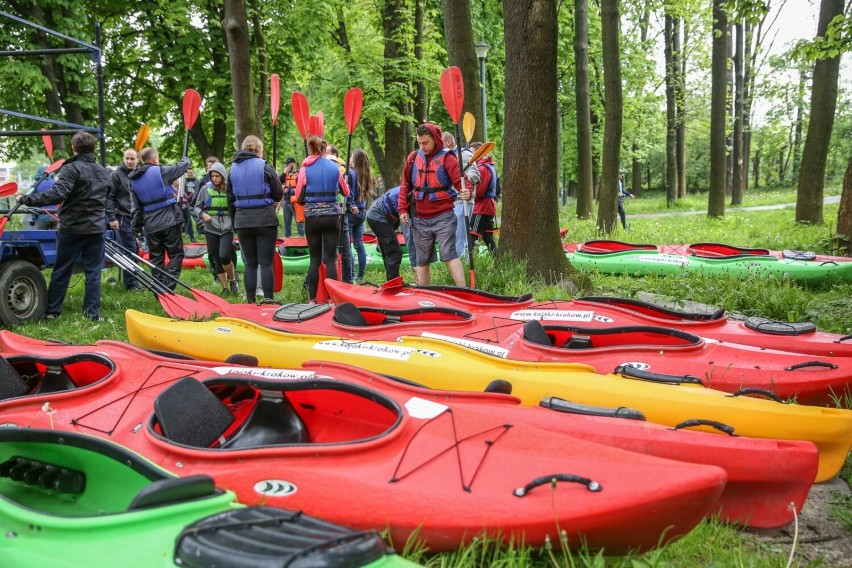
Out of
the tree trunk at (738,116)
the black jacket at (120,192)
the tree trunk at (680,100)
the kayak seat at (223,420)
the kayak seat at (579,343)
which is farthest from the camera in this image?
the tree trunk at (738,116)

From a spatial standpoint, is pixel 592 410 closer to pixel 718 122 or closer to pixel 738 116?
pixel 718 122

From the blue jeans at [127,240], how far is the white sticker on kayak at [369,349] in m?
5.35

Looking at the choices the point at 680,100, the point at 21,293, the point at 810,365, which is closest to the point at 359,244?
the point at 21,293


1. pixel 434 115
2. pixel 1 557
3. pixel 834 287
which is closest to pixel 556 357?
pixel 1 557

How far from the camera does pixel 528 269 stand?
6.90m

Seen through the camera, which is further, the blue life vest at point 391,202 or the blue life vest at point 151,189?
the blue life vest at point 151,189

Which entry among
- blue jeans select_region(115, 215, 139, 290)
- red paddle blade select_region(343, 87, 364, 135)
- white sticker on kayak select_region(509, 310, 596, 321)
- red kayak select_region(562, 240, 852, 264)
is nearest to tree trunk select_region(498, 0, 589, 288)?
red kayak select_region(562, 240, 852, 264)

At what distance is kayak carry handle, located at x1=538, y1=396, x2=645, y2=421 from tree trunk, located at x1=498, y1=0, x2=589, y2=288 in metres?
3.98

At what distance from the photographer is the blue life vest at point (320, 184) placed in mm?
6656

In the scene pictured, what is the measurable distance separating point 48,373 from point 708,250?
7380mm

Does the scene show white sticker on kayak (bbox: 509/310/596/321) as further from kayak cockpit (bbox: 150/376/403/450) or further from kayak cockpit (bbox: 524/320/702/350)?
kayak cockpit (bbox: 150/376/403/450)

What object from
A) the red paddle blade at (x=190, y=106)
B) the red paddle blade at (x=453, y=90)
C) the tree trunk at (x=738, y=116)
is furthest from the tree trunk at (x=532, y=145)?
the tree trunk at (x=738, y=116)

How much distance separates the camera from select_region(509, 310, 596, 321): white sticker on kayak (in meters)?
4.59

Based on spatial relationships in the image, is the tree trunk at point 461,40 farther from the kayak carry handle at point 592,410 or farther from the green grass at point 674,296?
the kayak carry handle at point 592,410
